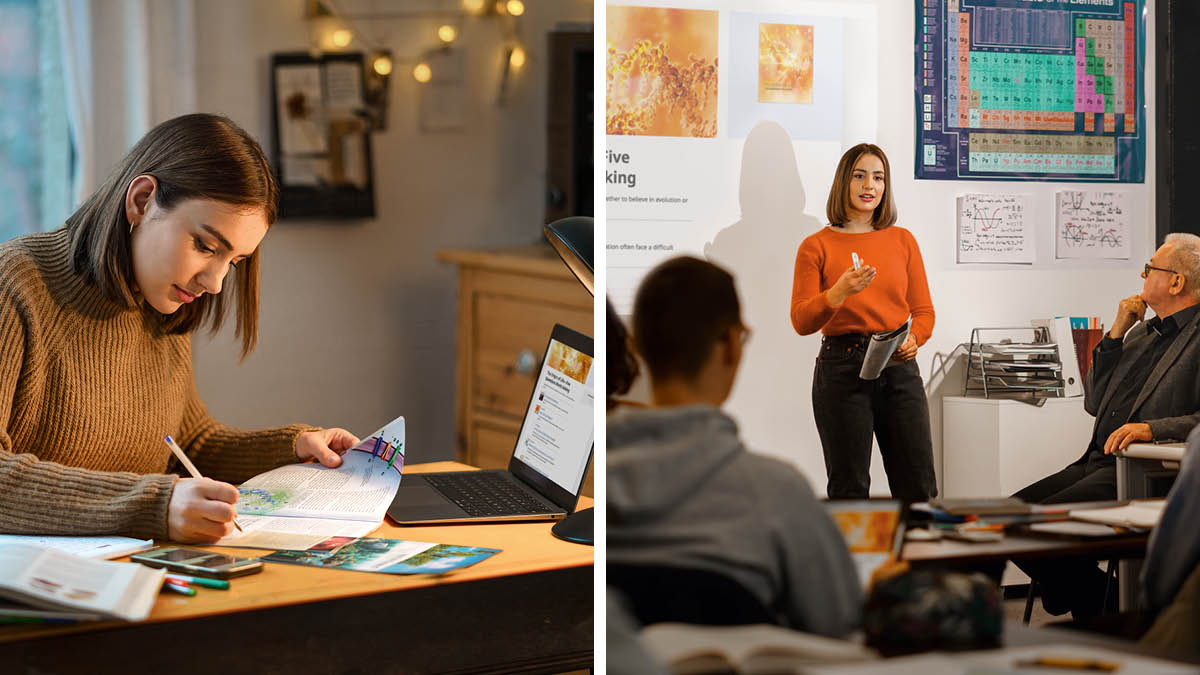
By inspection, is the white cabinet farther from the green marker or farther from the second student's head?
the green marker

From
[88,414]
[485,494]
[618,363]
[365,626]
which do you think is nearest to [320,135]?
[88,414]

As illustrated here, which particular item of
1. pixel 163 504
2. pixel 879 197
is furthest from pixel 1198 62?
pixel 163 504

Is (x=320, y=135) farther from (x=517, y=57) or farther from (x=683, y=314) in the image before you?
(x=683, y=314)

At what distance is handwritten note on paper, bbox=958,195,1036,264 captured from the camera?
74 centimetres

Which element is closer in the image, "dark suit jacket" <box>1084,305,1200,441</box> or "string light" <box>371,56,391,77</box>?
"dark suit jacket" <box>1084,305,1200,441</box>

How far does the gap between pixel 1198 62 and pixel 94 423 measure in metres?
1.37

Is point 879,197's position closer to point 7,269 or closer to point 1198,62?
point 1198,62

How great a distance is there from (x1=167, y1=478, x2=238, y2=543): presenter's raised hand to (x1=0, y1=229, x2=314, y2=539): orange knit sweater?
0.02 meters

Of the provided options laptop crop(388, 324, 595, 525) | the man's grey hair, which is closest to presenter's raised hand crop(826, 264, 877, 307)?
the man's grey hair

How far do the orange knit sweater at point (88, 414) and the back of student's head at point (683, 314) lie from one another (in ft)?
2.27

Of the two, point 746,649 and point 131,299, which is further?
point 131,299

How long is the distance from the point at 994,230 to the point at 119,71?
Result: 8.33 ft

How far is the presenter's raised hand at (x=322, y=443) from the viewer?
1.48m

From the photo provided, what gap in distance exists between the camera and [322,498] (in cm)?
135
